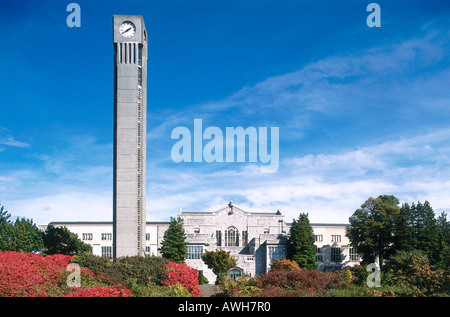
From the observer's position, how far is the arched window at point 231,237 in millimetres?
77125

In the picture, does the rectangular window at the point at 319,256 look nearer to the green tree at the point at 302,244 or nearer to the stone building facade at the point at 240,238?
the stone building facade at the point at 240,238

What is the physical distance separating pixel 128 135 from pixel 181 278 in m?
27.4

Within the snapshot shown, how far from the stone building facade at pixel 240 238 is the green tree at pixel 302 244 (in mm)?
2749

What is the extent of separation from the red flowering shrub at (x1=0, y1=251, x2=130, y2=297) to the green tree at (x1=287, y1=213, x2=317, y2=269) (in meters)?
38.9

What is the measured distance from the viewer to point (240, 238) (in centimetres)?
7712

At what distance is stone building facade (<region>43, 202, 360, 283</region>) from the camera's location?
68.9 metres

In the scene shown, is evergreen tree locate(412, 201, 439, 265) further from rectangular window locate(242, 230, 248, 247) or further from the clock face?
the clock face

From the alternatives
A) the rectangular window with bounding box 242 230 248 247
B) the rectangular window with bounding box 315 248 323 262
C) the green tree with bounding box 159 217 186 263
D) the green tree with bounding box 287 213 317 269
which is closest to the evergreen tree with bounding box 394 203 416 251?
the green tree with bounding box 287 213 317 269

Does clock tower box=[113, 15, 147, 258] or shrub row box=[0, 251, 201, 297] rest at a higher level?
Result: clock tower box=[113, 15, 147, 258]

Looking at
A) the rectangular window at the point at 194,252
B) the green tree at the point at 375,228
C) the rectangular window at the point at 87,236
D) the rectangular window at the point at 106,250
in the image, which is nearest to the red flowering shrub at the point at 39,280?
the rectangular window at the point at 194,252
